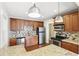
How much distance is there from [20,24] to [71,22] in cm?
89

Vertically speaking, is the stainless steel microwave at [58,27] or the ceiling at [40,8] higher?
the ceiling at [40,8]

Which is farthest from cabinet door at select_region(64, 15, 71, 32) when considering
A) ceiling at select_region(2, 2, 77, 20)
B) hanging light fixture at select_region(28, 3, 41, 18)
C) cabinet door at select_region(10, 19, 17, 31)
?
cabinet door at select_region(10, 19, 17, 31)

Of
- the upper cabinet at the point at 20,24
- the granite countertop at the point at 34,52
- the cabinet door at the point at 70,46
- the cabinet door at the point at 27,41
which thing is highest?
the upper cabinet at the point at 20,24

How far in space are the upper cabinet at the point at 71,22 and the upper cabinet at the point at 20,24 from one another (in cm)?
48

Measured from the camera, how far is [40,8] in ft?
4.23

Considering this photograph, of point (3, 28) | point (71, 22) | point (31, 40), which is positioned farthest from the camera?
point (71, 22)

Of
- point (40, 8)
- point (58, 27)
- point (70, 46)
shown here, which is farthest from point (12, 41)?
point (70, 46)

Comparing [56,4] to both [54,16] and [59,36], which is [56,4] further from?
[59,36]

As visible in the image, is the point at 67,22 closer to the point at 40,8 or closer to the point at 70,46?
the point at 70,46

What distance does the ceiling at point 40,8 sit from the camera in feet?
4.10

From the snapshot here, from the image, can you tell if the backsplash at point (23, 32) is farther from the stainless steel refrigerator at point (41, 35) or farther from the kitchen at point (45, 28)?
the stainless steel refrigerator at point (41, 35)

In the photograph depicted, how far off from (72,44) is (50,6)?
72 cm

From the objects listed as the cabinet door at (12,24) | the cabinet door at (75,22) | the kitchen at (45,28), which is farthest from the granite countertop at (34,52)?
the cabinet door at (75,22)

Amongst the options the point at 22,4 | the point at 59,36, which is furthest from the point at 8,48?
the point at 59,36
